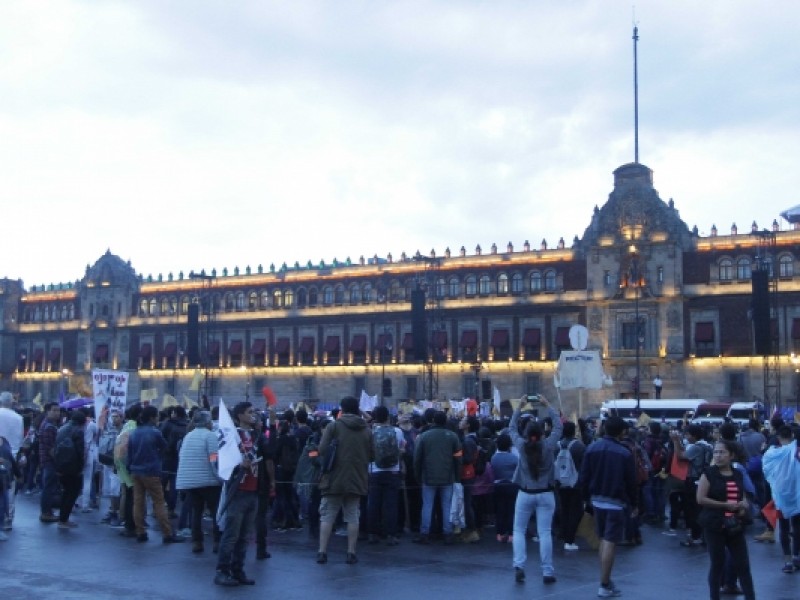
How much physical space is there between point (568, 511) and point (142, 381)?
57.6 meters

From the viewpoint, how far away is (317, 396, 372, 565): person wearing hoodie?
10.9m

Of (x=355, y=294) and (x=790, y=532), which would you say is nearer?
(x=790, y=532)

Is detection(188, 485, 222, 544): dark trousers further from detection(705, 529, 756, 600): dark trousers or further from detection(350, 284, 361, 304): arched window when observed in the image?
detection(350, 284, 361, 304): arched window

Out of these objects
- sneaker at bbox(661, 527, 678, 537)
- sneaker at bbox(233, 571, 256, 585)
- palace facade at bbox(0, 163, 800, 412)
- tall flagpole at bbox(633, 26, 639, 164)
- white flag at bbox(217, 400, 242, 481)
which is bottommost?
sneaker at bbox(661, 527, 678, 537)

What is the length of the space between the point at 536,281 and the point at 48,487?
138 ft

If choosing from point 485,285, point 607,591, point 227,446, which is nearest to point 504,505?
point 607,591

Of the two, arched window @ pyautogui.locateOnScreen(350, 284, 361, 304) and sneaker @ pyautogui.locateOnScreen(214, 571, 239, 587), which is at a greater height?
arched window @ pyautogui.locateOnScreen(350, 284, 361, 304)

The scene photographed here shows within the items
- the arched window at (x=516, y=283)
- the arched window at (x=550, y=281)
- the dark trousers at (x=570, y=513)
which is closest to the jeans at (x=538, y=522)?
the dark trousers at (x=570, y=513)

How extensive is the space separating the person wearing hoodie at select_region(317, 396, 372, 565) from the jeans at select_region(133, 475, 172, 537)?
8.75 ft

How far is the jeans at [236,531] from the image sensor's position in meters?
9.74

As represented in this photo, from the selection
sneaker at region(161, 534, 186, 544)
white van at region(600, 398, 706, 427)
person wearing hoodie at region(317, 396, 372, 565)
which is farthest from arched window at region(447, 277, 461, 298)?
person wearing hoodie at region(317, 396, 372, 565)

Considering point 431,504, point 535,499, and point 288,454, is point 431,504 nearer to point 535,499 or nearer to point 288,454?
point 288,454

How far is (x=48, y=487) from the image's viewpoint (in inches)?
577

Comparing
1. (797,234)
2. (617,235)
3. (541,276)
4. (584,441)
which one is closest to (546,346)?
(541,276)
